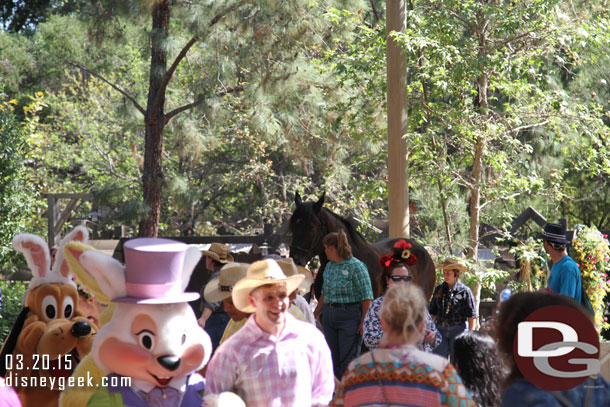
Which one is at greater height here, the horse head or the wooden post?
the wooden post

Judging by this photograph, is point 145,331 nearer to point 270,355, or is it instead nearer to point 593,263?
point 270,355

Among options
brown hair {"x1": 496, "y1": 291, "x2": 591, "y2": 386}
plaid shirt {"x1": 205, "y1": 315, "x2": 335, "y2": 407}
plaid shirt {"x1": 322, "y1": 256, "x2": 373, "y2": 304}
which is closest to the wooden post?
plaid shirt {"x1": 322, "y1": 256, "x2": 373, "y2": 304}

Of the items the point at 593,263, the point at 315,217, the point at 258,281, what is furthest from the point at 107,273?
the point at 593,263

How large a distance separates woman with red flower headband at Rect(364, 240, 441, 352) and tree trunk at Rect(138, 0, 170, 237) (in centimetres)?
999

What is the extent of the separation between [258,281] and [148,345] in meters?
Result: 0.61

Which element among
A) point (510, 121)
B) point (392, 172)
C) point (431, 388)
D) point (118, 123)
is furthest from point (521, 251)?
point (118, 123)

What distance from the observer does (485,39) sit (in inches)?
400

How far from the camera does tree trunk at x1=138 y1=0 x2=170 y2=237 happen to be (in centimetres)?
1534

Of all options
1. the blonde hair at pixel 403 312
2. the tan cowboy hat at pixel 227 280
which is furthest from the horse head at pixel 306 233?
the blonde hair at pixel 403 312

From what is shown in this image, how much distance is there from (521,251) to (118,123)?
49.4 ft

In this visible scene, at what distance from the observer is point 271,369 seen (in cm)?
358

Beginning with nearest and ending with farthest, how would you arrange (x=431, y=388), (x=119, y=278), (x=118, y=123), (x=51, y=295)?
(x=431, y=388) → (x=119, y=278) → (x=51, y=295) → (x=118, y=123)

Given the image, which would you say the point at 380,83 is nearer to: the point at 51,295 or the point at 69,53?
the point at 51,295

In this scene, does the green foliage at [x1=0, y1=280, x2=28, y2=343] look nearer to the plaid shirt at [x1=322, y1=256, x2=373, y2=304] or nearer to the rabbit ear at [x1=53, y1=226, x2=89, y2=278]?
the rabbit ear at [x1=53, y1=226, x2=89, y2=278]
